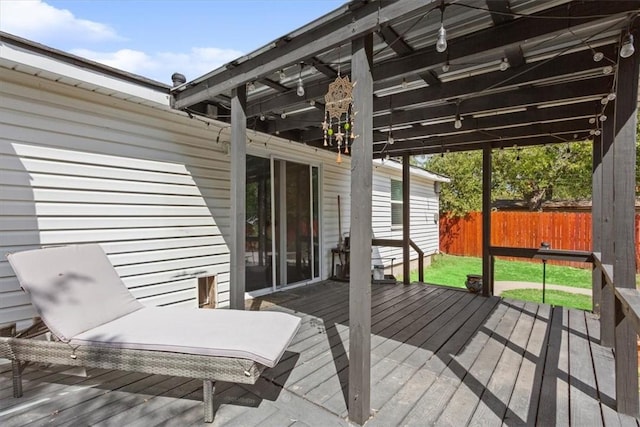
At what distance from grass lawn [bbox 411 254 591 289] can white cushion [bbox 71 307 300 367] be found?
673 centimetres

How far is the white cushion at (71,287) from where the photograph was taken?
7.86 ft

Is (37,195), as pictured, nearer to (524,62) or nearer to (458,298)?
(524,62)

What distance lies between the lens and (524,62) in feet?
9.36

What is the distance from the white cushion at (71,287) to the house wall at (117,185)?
23.3 inches

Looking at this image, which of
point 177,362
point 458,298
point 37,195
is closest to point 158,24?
point 37,195

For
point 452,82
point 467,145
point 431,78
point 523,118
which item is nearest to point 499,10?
point 431,78

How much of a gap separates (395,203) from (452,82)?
19.7 ft

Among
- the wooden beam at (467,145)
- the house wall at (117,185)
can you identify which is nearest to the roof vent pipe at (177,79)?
the house wall at (117,185)

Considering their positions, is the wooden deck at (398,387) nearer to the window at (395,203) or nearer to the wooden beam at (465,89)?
the wooden beam at (465,89)

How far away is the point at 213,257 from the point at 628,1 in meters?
4.71

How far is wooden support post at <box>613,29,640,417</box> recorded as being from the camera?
7.03ft

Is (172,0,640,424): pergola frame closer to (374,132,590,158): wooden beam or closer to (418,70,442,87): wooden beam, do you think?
(418,70,442,87): wooden beam

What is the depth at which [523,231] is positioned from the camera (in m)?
11.4

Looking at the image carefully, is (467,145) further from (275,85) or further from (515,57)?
(275,85)
